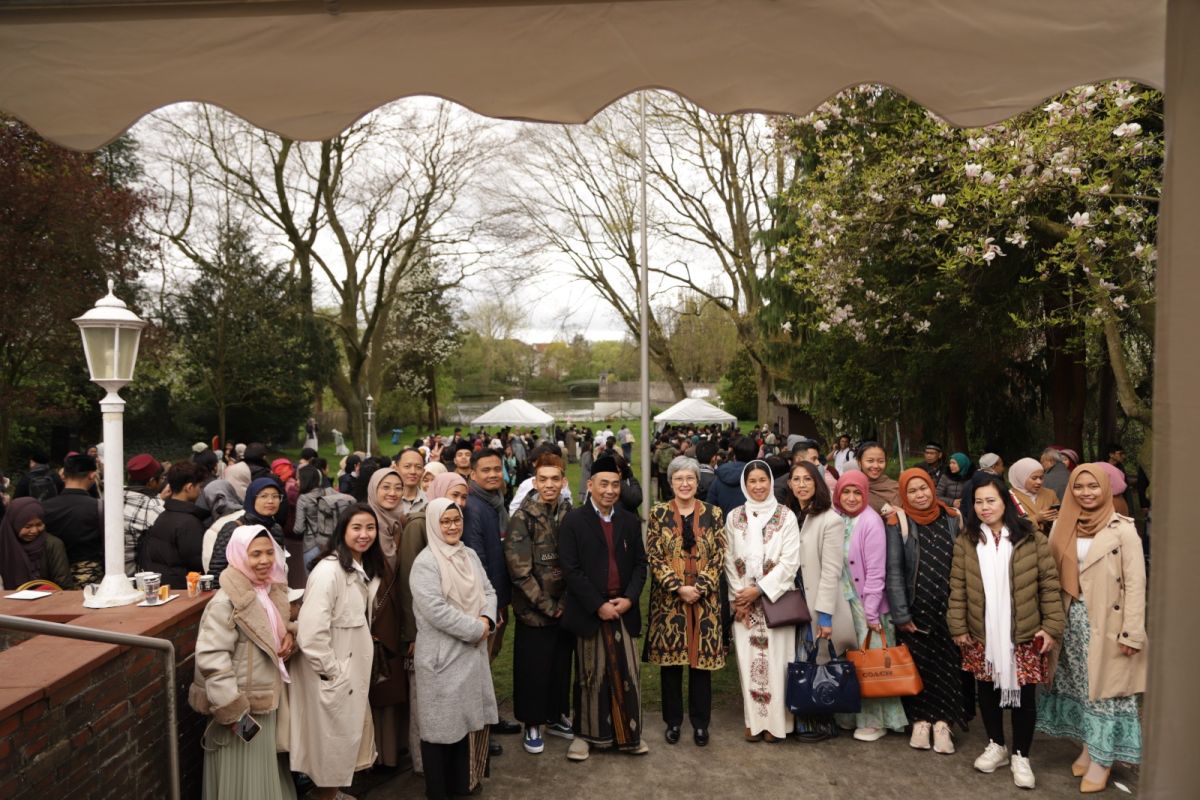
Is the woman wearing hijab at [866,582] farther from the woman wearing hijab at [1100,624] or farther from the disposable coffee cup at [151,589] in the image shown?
the disposable coffee cup at [151,589]

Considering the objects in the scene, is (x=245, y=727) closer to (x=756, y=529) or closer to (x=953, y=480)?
(x=756, y=529)

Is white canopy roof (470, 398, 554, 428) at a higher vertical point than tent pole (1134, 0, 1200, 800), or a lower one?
lower

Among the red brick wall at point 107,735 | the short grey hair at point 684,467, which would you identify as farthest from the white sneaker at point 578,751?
the red brick wall at point 107,735

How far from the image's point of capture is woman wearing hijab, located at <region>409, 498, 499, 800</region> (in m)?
4.54

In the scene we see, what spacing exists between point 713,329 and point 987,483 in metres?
37.6

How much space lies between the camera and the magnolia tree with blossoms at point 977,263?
8.48m

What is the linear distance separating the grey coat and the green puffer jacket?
297 centimetres

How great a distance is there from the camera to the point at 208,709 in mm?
3939

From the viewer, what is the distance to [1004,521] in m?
4.99

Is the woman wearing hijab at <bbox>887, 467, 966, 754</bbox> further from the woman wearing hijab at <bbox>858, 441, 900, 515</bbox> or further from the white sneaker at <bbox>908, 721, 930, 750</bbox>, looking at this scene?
the woman wearing hijab at <bbox>858, 441, 900, 515</bbox>

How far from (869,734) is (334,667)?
3.56 metres

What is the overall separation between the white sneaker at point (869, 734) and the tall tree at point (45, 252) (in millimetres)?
15916

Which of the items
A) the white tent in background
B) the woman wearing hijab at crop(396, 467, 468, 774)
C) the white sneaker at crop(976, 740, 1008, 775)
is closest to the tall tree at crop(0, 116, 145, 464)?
the woman wearing hijab at crop(396, 467, 468, 774)

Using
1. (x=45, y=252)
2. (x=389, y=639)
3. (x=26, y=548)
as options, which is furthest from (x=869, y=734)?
(x=45, y=252)
